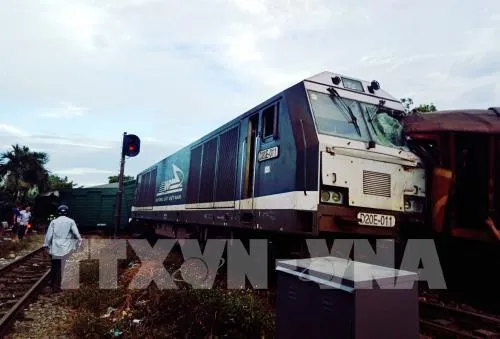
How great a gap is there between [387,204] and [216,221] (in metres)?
3.69

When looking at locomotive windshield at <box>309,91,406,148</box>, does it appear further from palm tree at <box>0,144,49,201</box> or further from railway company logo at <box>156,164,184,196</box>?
palm tree at <box>0,144,49,201</box>

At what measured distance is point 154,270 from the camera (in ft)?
28.1

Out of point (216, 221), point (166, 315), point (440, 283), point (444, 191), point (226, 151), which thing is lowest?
point (166, 315)

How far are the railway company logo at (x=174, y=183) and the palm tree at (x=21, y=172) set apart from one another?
60.9 ft

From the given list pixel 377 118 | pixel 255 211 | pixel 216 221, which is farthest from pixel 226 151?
pixel 377 118

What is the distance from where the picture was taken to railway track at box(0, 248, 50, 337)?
606 cm

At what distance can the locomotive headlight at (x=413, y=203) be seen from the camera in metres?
6.27

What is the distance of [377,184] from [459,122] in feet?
4.64

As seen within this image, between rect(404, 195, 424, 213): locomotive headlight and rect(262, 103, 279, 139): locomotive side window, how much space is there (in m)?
2.15

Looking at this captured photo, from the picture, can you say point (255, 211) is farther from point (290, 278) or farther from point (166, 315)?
point (290, 278)

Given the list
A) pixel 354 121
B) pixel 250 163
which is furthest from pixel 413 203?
pixel 250 163

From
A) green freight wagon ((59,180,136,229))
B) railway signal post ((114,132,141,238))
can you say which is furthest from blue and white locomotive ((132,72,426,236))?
green freight wagon ((59,180,136,229))

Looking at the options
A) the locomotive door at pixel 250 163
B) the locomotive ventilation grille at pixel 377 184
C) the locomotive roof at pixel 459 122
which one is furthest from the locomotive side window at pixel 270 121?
the locomotive roof at pixel 459 122

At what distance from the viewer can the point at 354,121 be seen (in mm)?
6559
